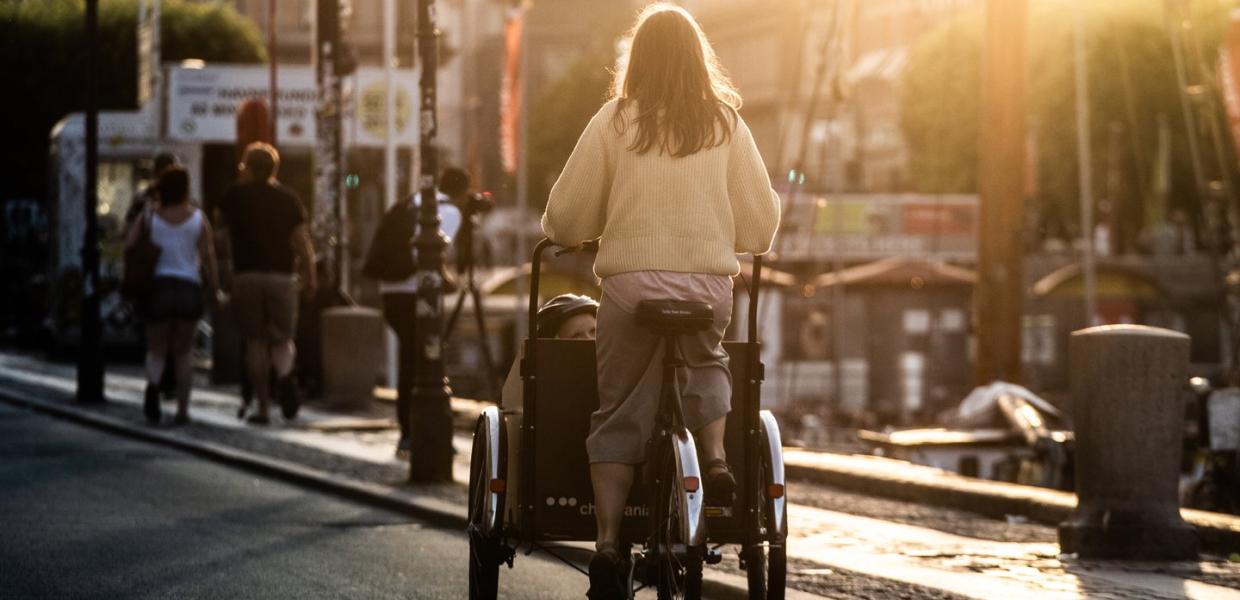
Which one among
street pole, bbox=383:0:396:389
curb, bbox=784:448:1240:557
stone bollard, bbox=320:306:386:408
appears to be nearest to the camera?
curb, bbox=784:448:1240:557

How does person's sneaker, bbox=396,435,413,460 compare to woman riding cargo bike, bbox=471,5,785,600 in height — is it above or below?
below

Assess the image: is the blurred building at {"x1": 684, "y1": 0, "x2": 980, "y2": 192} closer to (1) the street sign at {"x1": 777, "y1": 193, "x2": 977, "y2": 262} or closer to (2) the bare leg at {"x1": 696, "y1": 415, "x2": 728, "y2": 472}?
(1) the street sign at {"x1": 777, "y1": 193, "x2": 977, "y2": 262}

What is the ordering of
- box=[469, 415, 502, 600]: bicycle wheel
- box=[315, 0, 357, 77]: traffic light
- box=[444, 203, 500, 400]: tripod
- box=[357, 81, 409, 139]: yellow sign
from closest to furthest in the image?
box=[469, 415, 502, 600]: bicycle wheel
box=[444, 203, 500, 400]: tripod
box=[315, 0, 357, 77]: traffic light
box=[357, 81, 409, 139]: yellow sign

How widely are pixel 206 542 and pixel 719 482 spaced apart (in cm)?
380

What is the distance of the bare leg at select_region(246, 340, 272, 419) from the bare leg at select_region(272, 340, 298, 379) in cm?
7

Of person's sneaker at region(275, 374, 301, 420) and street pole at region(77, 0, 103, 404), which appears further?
street pole at region(77, 0, 103, 404)

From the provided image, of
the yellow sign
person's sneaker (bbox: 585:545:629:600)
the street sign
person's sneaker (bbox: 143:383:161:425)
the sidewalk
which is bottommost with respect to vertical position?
the sidewalk

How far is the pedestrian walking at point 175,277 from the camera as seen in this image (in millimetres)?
15109

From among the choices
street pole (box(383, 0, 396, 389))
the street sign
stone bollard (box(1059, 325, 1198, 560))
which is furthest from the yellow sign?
the street sign

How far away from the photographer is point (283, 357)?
50.5 feet

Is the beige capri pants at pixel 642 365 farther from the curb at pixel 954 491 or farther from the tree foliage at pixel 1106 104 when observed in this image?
the tree foliage at pixel 1106 104

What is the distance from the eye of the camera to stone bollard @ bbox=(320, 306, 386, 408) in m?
18.2

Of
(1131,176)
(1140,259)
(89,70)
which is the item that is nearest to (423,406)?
(89,70)

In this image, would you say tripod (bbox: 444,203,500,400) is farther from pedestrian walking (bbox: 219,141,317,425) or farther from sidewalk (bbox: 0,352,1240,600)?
pedestrian walking (bbox: 219,141,317,425)
